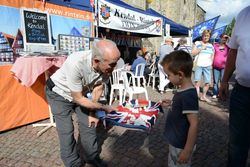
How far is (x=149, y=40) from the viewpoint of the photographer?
61.3ft

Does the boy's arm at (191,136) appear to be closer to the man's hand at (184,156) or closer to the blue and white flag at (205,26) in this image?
the man's hand at (184,156)

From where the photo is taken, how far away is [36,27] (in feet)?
16.1

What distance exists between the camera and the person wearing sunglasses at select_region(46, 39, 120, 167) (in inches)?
86.1

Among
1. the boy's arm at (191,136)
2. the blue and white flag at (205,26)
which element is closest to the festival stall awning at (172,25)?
the blue and white flag at (205,26)

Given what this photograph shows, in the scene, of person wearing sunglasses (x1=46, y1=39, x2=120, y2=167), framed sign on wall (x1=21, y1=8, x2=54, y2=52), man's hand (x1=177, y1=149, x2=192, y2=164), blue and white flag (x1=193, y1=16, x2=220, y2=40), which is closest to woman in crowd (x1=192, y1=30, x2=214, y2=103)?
framed sign on wall (x1=21, y1=8, x2=54, y2=52)

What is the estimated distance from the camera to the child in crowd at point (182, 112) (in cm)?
192

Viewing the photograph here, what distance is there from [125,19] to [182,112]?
259 inches

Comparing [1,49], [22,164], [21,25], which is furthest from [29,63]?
[22,164]

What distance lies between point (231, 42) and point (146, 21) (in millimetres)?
7622

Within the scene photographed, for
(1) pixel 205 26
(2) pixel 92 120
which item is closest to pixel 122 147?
(2) pixel 92 120

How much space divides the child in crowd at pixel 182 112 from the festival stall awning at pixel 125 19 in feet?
16.6

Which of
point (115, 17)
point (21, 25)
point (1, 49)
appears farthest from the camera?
point (115, 17)

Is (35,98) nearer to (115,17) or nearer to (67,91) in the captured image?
(67,91)

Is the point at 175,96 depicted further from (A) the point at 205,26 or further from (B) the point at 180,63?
(A) the point at 205,26
